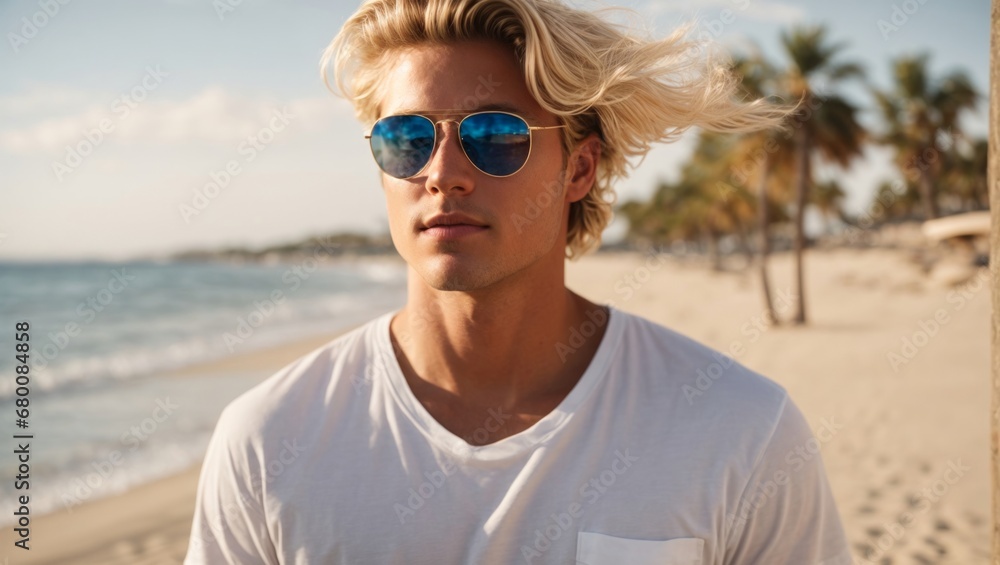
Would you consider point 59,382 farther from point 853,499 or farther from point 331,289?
point 331,289

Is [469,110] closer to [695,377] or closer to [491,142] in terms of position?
[491,142]

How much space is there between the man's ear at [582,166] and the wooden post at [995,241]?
3.82 ft

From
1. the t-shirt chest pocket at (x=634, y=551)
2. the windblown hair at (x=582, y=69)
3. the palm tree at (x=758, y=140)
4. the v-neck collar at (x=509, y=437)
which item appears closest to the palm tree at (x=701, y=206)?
the palm tree at (x=758, y=140)

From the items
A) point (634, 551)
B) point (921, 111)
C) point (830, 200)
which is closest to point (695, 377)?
point (634, 551)

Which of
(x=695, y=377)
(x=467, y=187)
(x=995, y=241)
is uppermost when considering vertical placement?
(x=467, y=187)

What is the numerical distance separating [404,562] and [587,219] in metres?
1.53

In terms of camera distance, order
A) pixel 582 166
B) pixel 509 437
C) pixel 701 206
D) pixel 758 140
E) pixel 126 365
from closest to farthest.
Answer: pixel 509 437, pixel 582 166, pixel 126 365, pixel 758 140, pixel 701 206

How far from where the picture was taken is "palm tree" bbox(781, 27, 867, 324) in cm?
2169

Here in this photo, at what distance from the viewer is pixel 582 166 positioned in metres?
2.55

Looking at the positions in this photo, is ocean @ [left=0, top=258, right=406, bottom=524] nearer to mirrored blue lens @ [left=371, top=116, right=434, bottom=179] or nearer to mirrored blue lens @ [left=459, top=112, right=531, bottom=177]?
mirrored blue lens @ [left=371, top=116, right=434, bottom=179]

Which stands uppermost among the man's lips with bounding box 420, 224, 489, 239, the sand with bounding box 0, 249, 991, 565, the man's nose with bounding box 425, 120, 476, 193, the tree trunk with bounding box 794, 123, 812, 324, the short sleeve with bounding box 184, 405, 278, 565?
the tree trunk with bounding box 794, 123, 812, 324

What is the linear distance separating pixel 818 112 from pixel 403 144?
22.8 meters

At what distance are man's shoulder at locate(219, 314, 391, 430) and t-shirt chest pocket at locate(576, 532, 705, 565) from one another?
804 millimetres

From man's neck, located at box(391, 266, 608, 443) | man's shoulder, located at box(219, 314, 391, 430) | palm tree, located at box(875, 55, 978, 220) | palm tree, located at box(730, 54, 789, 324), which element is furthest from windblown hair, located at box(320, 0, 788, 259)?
palm tree, located at box(875, 55, 978, 220)
